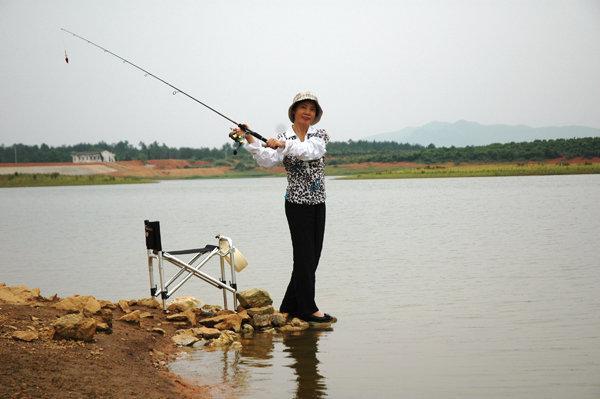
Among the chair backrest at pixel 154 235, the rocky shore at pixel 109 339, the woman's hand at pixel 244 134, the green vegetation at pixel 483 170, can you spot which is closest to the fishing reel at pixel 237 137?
the woman's hand at pixel 244 134

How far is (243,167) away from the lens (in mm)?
105938

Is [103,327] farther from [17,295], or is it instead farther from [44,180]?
→ [44,180]

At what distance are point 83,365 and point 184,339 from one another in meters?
1.79

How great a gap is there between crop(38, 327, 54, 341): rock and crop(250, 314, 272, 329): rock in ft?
7.01

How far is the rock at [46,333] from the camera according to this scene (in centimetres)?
540

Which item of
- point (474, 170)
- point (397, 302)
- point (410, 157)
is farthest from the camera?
point (410, 157)

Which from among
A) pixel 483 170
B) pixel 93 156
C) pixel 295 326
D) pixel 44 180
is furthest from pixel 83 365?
pixel 93 156

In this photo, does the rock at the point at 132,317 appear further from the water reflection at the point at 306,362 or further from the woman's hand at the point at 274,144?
the woman's hand at the point at 274,144

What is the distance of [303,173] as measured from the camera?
7051mm

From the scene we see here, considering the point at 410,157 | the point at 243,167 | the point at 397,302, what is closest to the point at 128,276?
the point at 397,302

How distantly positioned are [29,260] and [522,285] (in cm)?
966

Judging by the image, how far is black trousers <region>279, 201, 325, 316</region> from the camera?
279 inches

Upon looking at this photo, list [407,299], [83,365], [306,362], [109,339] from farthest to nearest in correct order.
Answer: [407,299] < [306,362] < [109,339] < [83,365]

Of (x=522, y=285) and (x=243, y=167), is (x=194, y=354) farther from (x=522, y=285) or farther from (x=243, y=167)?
(x=243, y=167)
